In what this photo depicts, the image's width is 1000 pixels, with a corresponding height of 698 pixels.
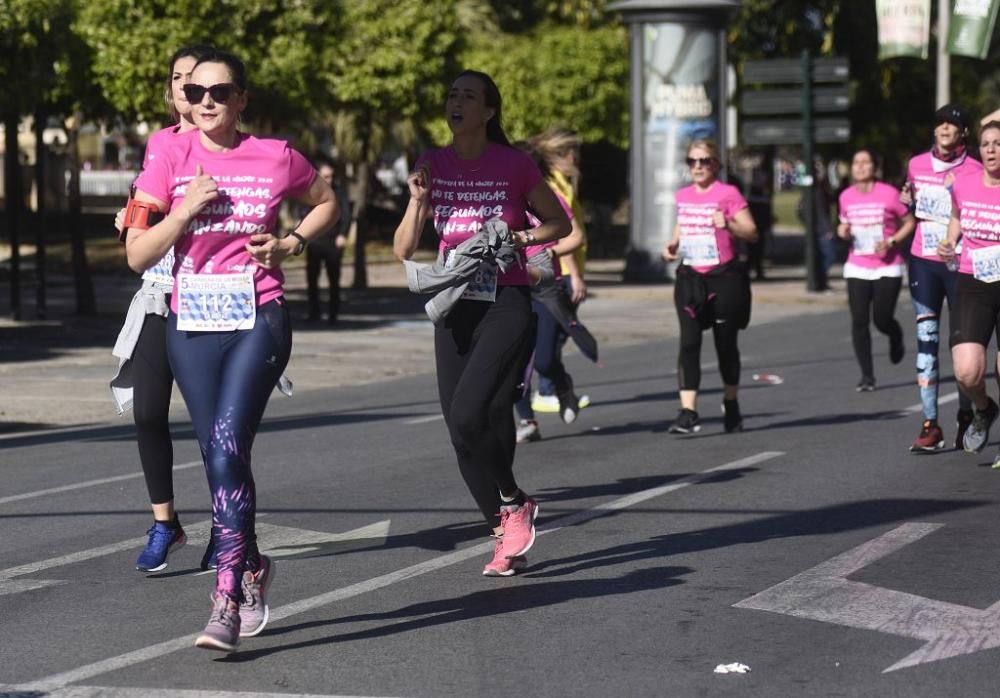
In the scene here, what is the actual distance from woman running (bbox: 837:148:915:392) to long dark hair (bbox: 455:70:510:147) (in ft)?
23.0

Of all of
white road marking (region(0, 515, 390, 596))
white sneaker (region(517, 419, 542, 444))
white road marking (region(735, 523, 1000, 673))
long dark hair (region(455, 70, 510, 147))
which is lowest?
white sneaker (region(517, 419, 542, 444))

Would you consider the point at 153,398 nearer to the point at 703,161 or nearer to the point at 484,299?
the point at 484,299

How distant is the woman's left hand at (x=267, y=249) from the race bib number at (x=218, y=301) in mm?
76

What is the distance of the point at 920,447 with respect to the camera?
35.6ft

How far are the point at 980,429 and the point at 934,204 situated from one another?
1568 millimetres

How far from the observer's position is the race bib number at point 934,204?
11.2 m

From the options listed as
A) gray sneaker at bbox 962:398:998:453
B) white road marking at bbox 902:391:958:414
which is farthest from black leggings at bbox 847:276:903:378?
gray sneaker at bbox 962:398:998:453

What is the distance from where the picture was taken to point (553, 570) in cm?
736

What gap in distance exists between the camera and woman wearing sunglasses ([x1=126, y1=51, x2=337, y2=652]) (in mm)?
5773

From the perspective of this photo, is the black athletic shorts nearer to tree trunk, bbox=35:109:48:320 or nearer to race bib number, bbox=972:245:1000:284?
race bib number, bbox=972:245:1000:284

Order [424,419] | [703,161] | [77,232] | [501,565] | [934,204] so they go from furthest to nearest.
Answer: [77,232]
[424,419]
[703,161]
[934,204]
[501,565]

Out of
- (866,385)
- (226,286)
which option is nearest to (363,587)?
(226,286)

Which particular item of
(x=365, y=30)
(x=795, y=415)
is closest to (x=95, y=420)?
(x=795, y=415)

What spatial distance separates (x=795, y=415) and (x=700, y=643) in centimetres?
708
